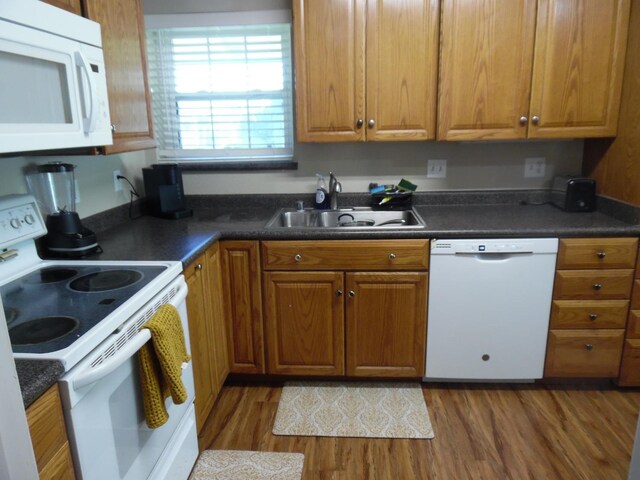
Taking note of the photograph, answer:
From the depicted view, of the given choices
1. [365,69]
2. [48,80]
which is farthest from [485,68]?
[48,80]

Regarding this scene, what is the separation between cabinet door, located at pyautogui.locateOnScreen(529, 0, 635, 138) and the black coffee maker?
6.16 ft

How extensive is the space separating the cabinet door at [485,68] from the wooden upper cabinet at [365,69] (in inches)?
3.0

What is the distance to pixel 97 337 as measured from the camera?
108 cm

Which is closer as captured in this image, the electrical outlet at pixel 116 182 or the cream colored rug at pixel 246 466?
the cream colored rug at pixel 246 466

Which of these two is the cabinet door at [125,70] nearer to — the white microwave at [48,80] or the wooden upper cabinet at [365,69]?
the white microwave at [48,80]

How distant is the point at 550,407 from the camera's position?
2195 millimetres

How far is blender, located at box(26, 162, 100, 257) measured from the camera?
1.70 metres

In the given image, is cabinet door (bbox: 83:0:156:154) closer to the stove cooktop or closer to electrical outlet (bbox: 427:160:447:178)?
the stove cooktop

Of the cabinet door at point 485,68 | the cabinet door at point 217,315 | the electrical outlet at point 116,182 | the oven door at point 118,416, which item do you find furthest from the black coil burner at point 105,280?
the cabinet door at point 485,68

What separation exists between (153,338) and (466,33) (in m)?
1.98

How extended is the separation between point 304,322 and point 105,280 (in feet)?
3.47

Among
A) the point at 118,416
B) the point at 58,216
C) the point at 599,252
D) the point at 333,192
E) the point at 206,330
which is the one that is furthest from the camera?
the point at 333,192

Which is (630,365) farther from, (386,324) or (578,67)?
(578,67)

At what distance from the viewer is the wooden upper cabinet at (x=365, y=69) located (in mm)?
2213
